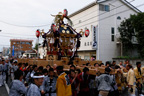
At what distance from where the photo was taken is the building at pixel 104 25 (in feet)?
71.1

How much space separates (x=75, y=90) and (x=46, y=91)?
3.23ft

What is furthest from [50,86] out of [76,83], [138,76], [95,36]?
[95,36]

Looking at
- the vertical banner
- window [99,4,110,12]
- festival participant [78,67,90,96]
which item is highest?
window [99,4,110,12]

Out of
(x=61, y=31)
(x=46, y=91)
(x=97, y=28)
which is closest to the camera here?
(x=46, y=91)

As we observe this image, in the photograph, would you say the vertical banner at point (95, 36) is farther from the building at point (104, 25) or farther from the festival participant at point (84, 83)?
the festival participant at point (84, 83)

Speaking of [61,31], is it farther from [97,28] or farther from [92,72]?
[97,28]

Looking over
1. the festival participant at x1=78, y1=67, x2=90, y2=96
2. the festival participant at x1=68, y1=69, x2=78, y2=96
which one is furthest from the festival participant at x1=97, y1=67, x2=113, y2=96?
the festival participant at x1=68, y1=69, x2=78, y2=96

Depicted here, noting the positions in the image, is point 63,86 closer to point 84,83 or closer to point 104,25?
point 84,83

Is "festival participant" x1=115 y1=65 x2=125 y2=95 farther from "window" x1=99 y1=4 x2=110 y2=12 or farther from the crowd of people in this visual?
"window" x1=99 y1=4 x2=110 y2=12

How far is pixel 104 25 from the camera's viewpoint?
72.5 feet

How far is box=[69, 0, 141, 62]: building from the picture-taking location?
71.1 ft

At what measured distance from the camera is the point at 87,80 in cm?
493

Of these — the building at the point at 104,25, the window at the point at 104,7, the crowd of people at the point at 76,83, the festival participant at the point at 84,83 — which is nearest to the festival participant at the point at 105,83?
the crowd of people at the point at 76,83

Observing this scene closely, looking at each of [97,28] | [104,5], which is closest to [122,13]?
[104,5]
